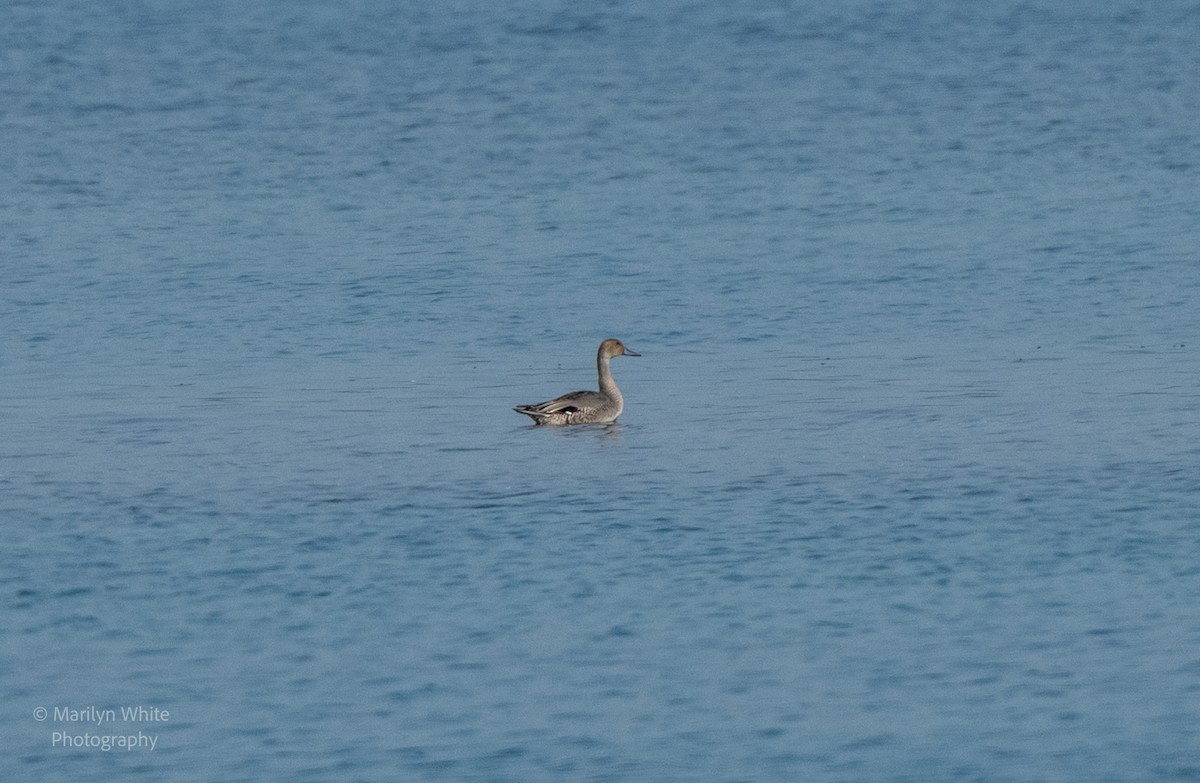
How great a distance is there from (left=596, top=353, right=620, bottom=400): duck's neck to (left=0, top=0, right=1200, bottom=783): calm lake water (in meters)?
0.47

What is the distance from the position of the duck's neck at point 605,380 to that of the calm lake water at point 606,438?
0.47 metres

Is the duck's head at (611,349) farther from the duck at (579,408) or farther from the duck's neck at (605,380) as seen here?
the duck at (579,408)

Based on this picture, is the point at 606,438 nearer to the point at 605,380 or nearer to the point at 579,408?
the point at 579,408

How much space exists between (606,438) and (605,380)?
51.3 inches

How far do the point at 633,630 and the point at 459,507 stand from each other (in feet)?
11.6

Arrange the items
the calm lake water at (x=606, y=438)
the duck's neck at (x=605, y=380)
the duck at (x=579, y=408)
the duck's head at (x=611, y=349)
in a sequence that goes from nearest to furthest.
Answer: the calm lake water at (x=606, y=438) → the duck at (x=579, y=408) → the duck's neck at (x=605, y=380) → the duck's head at (x=611, y=349)

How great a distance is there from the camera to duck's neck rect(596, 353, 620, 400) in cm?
2167

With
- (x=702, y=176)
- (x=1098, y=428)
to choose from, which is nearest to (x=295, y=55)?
(x=702, y=176)

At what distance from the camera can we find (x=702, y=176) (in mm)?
37250

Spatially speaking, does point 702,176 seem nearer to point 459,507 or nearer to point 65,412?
point 65,412

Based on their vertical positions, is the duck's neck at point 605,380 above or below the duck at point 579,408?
above

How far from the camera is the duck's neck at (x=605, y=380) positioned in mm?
21672

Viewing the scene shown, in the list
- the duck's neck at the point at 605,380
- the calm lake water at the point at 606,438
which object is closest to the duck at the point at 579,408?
the duck's neck at the point at 605,380

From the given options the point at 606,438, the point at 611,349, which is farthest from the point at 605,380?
the point at 606,438
